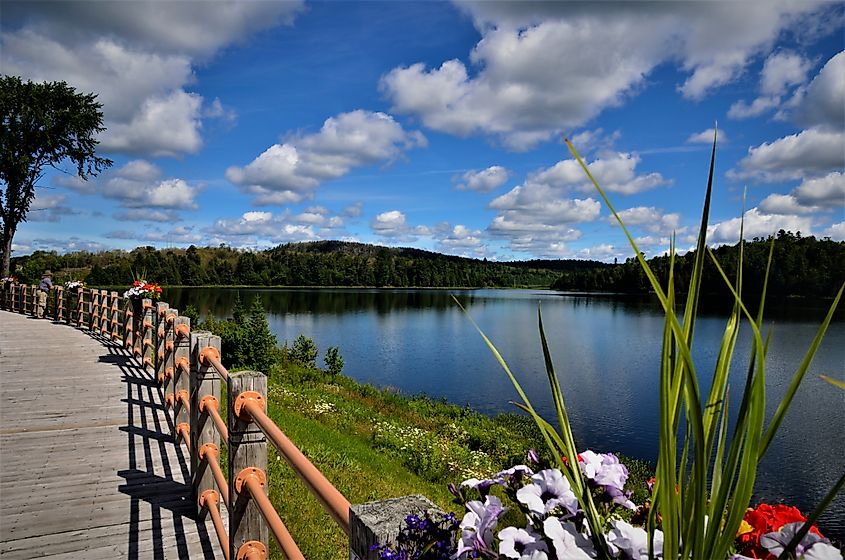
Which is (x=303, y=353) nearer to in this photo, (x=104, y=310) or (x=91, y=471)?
(x=104, y=310)

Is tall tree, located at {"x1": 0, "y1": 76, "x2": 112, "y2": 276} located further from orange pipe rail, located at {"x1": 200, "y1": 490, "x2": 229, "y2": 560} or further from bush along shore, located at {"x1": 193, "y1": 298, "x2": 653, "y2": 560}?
orange pipe rail, located at {"x1": 200, "y1": 490, "x2": 229, "y2": 560}

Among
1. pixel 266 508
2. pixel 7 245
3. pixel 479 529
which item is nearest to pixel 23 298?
pixel 7 245

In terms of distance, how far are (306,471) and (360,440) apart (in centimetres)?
927

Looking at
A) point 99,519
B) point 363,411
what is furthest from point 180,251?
point 99,519

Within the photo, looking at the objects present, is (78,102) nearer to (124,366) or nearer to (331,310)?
(124,366)

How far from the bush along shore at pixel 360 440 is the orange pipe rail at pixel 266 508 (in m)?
0.76

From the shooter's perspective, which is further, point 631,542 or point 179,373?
point 179,373

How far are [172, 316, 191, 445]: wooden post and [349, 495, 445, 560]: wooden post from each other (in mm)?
4746

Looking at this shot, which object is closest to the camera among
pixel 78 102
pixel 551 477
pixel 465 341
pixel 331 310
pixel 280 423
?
pixel 551 477

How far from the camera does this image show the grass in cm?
528

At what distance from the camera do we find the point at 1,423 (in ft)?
21.0

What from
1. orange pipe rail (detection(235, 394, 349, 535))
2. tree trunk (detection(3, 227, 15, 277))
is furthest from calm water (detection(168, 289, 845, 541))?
tree trunk (detection(3, 227, 15, 277))

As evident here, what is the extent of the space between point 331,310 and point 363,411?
156 feet

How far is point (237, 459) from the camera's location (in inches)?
118
